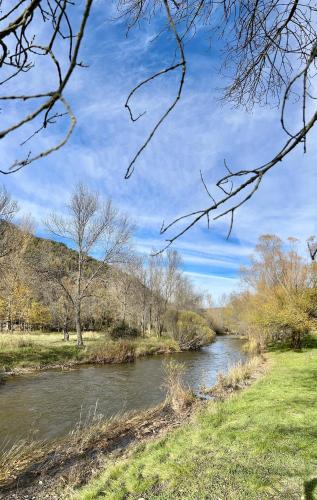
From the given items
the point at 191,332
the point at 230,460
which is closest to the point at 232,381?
the point at 230,460

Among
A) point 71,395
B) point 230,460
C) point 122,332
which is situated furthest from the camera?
point 122,332

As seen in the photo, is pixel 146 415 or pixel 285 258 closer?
pixel 146 415

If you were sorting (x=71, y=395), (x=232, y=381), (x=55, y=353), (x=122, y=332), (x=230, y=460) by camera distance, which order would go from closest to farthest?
1. (x=230, y=460)
2. (x=71, y=395)
3. (x=232, y=381)
4. (x=55, y=353)
5. (x=122, y=332)

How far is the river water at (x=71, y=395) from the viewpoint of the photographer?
9555 millimetres

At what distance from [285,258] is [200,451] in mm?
24062

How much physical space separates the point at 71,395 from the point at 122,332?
58.4ft

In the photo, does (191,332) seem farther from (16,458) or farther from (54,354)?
(16,458)

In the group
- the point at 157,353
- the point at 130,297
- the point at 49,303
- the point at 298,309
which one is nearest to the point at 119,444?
the point at 298,309

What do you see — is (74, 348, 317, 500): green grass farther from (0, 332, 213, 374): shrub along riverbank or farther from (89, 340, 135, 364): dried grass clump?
(89, 340, 135, 364): dried grass clump

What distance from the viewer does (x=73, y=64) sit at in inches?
34.8

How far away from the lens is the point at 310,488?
4.36 m

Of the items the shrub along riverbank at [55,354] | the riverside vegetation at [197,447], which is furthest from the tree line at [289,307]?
the shrub along riverbank at [55,354]

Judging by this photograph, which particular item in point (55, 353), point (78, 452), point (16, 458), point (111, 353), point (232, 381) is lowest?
point (78, 452)

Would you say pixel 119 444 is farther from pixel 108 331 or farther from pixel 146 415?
pixel 108 331
